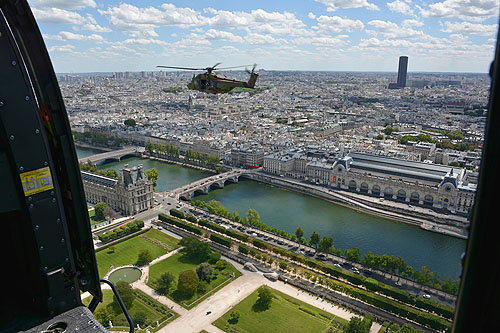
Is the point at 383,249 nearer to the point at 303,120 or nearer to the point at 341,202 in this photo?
the point at 341,202

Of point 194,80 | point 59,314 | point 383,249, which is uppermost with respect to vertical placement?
point 194,80

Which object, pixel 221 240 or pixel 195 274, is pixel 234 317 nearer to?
pixel 195 274

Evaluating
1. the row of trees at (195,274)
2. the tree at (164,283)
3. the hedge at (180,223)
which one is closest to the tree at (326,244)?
the row of trees at (195,274)

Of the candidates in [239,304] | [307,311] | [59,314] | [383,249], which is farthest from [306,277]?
[59,314]

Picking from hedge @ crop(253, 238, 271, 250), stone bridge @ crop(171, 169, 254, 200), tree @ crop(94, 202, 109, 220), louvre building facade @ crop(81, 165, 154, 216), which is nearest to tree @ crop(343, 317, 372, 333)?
hedge @ crop(253, 238, 271, 250)

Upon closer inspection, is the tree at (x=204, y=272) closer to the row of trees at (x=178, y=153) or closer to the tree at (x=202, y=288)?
the tree at (x=202, y=288)

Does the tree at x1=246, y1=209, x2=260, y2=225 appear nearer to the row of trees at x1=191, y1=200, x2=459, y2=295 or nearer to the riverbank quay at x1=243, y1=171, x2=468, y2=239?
the row of trees at x1=191, y1=200, x2=459, y2=295
